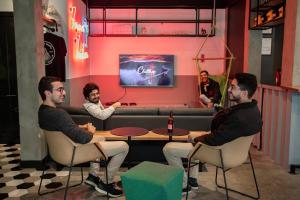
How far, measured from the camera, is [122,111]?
12.5ft

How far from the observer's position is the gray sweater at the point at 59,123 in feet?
8.63

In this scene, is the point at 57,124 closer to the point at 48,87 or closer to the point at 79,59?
the point at 48,87

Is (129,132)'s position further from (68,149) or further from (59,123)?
(59,123)

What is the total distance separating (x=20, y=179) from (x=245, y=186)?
2585mm

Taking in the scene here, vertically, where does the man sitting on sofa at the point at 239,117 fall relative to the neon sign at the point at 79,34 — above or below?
below

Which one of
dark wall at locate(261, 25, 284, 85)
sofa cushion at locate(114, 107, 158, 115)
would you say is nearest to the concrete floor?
sofa cushion at locate(114, 107, 158, 115)

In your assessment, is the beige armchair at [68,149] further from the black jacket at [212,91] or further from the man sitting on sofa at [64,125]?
the black jacket at [212,91]

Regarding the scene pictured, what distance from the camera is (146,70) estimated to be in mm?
7152

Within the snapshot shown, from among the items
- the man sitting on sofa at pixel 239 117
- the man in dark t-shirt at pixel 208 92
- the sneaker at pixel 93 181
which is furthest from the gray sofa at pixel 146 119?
the man in dark t-shirt at pixel 208 92

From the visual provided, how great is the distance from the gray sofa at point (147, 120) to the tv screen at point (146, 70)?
341cm

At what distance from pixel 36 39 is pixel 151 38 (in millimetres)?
3926

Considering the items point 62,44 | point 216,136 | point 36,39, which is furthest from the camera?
point 62,44

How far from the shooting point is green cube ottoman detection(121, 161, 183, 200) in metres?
1.67

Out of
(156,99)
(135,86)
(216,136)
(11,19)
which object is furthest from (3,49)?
(216,136)
